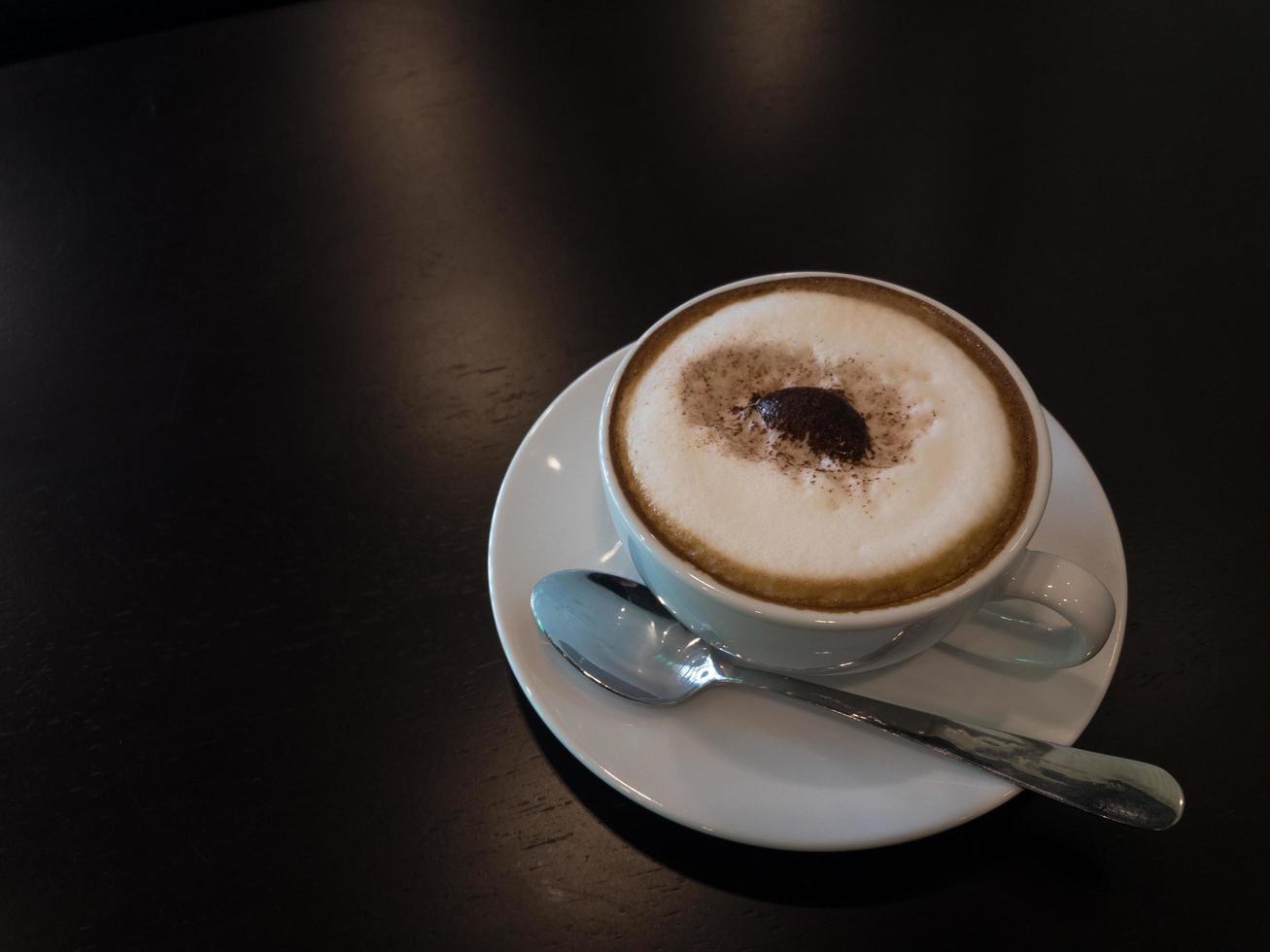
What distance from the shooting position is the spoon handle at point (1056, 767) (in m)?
0.70

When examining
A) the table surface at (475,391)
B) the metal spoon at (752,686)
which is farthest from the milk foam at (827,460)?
the table surface at (475,391)

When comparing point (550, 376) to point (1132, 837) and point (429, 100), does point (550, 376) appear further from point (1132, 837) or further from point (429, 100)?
point (1132, 837)

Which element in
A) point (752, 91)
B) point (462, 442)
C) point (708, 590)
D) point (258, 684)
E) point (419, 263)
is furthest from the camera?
point (752, 91)

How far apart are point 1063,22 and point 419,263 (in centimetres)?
130

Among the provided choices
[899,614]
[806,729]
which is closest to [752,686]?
[806,729]

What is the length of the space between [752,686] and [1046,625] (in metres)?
0.28

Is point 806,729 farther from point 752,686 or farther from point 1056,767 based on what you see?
point 1056,767

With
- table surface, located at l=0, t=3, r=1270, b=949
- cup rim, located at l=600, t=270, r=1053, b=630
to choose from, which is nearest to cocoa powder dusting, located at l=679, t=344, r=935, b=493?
cup rim, located at l=600, t=270, r=1053, b=630

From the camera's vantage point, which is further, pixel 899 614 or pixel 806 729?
pixel 806 729

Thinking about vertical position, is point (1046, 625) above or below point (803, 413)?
below

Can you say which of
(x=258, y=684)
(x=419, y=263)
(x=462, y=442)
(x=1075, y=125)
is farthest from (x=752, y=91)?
(x=258, y=684)

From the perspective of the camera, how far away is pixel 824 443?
79cm

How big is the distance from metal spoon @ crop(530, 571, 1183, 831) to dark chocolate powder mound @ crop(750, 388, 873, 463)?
0.22 m

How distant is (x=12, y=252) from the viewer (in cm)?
147
